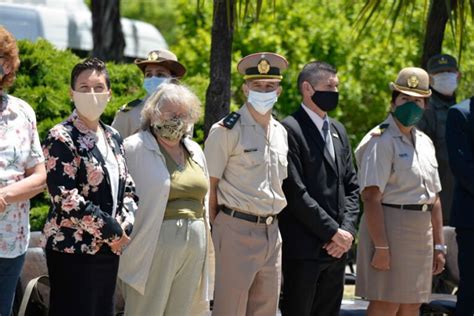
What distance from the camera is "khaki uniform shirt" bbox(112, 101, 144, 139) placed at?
25.5 feet

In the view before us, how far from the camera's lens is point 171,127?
22.5 feet

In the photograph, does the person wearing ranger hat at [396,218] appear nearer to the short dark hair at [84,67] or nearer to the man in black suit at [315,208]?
the man in black suit at [315,208]

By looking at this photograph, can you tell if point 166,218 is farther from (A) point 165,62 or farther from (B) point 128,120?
(A) point 165,62

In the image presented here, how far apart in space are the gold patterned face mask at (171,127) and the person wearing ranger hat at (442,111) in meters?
3.57

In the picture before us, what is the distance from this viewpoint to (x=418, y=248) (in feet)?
26.6

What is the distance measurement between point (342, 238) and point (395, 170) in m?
0.73

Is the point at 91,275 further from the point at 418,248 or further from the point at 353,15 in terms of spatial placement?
the point at 353,15

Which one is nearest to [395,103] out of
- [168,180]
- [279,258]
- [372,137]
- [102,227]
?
[372,137]

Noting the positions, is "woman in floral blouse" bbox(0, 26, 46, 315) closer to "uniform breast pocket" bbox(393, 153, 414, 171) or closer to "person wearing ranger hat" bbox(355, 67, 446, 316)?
"person wearing ranger hat" bbox(355, 67, 446, 316)

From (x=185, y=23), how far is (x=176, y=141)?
31.1 ft

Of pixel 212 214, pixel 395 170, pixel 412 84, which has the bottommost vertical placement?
pixel 212 214

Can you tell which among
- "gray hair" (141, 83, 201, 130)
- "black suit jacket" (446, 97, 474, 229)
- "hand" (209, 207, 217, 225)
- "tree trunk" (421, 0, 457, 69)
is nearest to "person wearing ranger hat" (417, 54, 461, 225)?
"tree trunk" (421, 0, 457, 69)

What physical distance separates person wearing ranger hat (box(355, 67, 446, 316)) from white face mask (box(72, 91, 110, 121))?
7.67 feet

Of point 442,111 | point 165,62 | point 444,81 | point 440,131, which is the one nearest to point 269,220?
point 165,62
